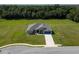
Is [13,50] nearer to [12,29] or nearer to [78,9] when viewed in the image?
[12,29]

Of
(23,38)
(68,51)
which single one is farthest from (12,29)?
(68,51)

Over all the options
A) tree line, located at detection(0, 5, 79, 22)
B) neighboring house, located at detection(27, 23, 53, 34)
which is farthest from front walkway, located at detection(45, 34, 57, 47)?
tree line, located at detection(0, 5, 79, 22)

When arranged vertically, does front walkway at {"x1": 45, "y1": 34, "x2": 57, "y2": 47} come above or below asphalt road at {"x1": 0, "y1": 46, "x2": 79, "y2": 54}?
above

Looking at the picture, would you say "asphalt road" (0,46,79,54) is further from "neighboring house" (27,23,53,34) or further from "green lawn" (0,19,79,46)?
"neighboring house" (27,23,53,34)

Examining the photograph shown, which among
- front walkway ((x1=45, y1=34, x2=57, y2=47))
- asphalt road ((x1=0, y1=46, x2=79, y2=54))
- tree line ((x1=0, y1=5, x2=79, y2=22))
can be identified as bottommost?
asphalt road ((x1=0, y1=46, x2=79, y2=54))

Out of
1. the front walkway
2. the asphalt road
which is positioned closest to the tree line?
the front walkway

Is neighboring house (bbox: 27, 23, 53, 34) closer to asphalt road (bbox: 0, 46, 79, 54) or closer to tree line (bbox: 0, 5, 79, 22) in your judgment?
tree line (bbox: 0, 5, 79, 22)
